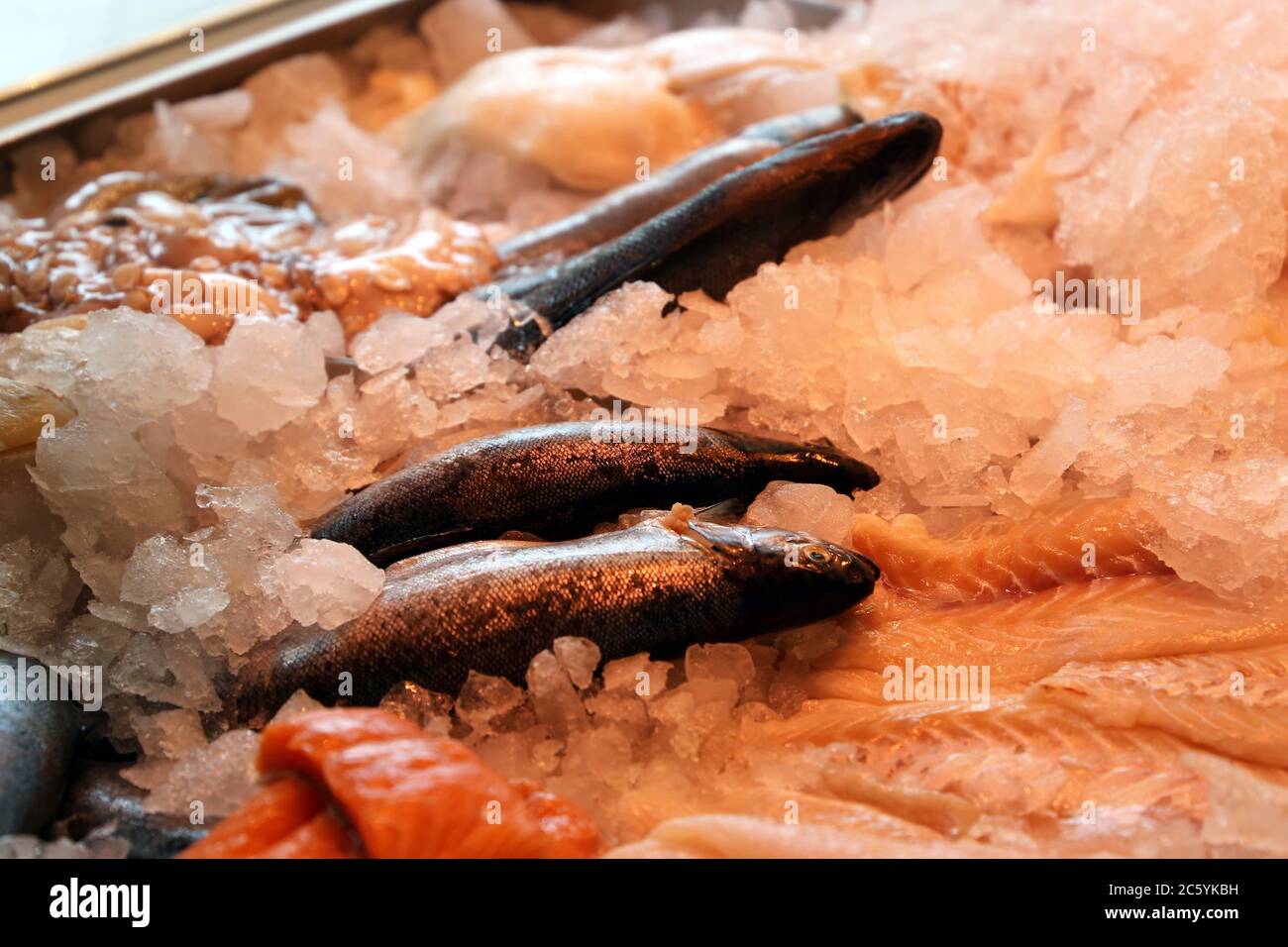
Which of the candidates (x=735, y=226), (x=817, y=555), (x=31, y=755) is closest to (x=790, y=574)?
(x=817, y=555)

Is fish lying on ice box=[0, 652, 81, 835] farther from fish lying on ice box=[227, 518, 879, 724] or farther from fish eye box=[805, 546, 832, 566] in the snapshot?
fish eye box=[805, 546, 832, 566]

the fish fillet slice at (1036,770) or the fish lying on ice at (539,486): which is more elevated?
the fish lying on ice at (539,486)

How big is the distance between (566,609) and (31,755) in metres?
0.90

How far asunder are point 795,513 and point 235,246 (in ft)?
5.95

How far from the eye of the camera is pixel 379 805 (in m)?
1.41

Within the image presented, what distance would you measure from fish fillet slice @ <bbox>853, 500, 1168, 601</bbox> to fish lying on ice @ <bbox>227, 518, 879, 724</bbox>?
253mm

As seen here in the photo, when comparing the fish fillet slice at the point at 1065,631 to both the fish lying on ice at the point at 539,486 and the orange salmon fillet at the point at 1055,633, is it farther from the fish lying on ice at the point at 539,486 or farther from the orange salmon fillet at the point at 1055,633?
the fish lying on ice at the point at 539,486

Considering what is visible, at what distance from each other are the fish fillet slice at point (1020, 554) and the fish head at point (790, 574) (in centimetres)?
24

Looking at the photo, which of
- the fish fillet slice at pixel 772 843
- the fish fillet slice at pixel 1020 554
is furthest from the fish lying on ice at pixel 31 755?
the fish fillet slice at pixel 1020 554

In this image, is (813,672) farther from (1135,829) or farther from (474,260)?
(474,260)

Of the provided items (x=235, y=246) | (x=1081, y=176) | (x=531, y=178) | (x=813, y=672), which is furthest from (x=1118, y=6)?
(x=235, y=246)

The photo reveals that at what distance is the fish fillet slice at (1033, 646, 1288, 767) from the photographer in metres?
1.67

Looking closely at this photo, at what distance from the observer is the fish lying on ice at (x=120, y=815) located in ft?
5.19

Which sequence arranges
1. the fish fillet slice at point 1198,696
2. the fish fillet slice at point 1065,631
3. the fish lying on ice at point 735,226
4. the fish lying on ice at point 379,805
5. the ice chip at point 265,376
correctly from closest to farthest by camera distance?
1. the fish lying on ice at point 379,805
2. the fish fillet slice at point 1198,696
3. the fish fillet slice at point 1065,631
4. the ice chip at point 265,376
5. the fish lying on ice at point 735,226
